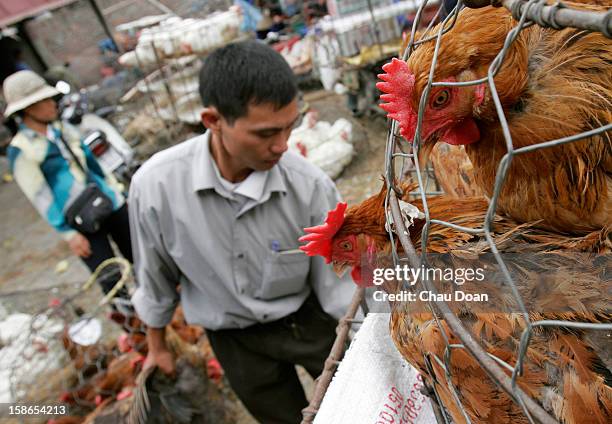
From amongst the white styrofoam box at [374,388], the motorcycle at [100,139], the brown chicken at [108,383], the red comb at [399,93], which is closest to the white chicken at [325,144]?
the motorcycle at [100,139]

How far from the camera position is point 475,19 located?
0.90 m

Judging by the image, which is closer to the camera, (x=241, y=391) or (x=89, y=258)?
(x=241, y=391)

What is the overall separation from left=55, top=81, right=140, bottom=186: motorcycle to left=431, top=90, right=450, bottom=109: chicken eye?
4.28m

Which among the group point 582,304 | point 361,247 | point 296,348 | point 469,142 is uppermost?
point 469,142

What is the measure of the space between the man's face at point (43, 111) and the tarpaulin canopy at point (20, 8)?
6.38 meters

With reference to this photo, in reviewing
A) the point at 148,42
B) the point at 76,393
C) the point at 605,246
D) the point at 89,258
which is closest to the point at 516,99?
the point at 605,246

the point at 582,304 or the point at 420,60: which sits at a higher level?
the point at 420,60

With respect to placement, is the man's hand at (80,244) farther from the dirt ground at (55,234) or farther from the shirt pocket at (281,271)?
the shirt pocket at (281,271)

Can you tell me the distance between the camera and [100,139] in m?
4.82

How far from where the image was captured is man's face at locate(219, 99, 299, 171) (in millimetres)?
1684

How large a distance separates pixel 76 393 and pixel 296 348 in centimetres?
172

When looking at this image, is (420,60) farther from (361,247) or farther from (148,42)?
(148,42)

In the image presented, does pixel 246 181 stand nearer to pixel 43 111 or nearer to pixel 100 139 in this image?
pixel 43 111

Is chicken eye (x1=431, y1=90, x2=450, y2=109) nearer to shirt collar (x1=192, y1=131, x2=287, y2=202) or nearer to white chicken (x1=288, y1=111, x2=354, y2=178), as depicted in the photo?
shirt collar (x1=192, y1=131, x2=287, y2=202)
